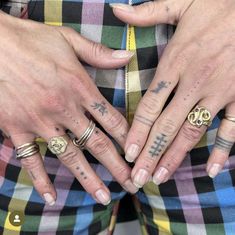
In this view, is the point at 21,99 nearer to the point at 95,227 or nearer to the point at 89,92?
the point at 89,92

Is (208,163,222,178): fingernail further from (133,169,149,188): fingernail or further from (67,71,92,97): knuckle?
(67,71,92,97): knuckle

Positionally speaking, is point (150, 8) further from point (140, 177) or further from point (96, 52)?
point (140, 177)

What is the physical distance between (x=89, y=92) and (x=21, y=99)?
0.31 ft

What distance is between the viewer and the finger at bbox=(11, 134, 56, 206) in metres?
0.66

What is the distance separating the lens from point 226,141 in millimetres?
665

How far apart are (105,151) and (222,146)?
6.7 inches

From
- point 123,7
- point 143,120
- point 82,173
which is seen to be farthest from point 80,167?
point 123,7

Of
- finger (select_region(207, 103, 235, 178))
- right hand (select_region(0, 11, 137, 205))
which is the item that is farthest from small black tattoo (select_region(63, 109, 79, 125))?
finger (select_region(207, 103, 235, 178))

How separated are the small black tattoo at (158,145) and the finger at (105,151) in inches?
2.0

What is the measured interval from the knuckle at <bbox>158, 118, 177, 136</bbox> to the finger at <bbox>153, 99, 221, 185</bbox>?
1 centimetres

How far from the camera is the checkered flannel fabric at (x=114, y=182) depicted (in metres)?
0.66

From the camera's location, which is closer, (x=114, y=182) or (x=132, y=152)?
(x=132, y=152)

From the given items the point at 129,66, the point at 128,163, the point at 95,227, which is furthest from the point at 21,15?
the point at 95,227

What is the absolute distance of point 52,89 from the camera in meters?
0.63
